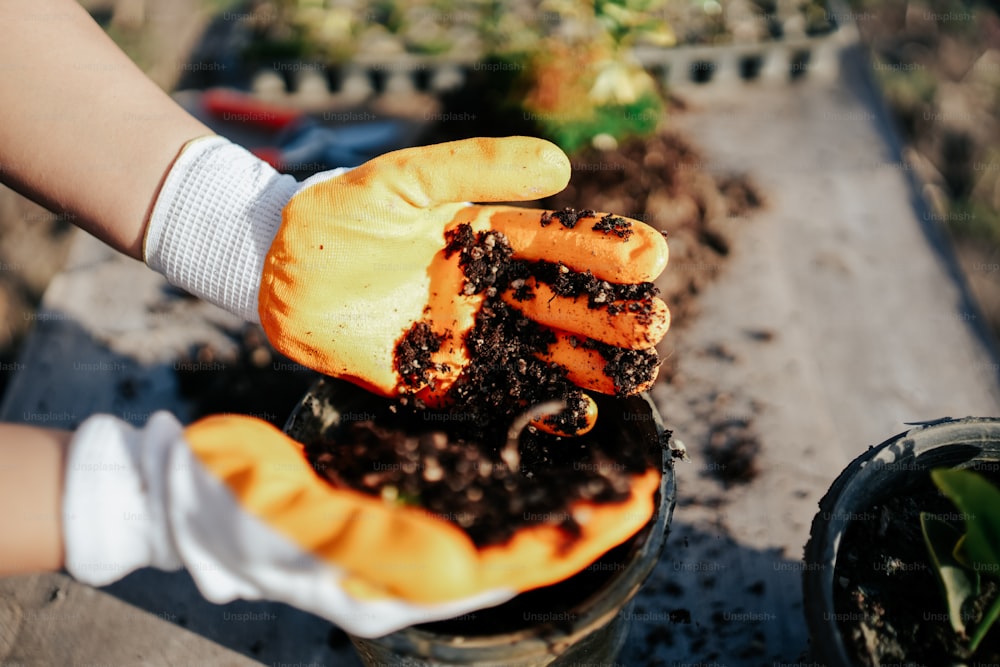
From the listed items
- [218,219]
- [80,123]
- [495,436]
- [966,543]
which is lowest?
[495,436]

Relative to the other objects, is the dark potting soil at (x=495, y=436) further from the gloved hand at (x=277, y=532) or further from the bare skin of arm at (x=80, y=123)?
the bare skin of arm at (x=80, y=123)

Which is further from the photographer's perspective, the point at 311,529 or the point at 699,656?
the point at 699,656

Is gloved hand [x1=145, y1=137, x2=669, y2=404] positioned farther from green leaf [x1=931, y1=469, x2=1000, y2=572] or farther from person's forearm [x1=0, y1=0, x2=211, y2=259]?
green leaf [x1=931, y1=469, x2=1000, y2=572]

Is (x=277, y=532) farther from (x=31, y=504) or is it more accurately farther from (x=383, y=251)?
(x=383, y=251)

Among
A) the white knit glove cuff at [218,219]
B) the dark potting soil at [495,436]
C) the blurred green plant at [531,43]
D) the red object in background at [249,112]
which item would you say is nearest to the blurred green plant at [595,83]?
the blurred green plant at [531,43]

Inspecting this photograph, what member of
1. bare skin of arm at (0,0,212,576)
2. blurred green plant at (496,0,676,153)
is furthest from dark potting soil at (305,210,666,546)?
blurred green plant at (496,0,676,153)

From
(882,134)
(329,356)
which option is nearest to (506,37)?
(882,134)

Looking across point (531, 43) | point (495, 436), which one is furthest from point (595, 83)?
point (495, 436)

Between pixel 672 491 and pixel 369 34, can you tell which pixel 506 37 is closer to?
pixel 369 34
